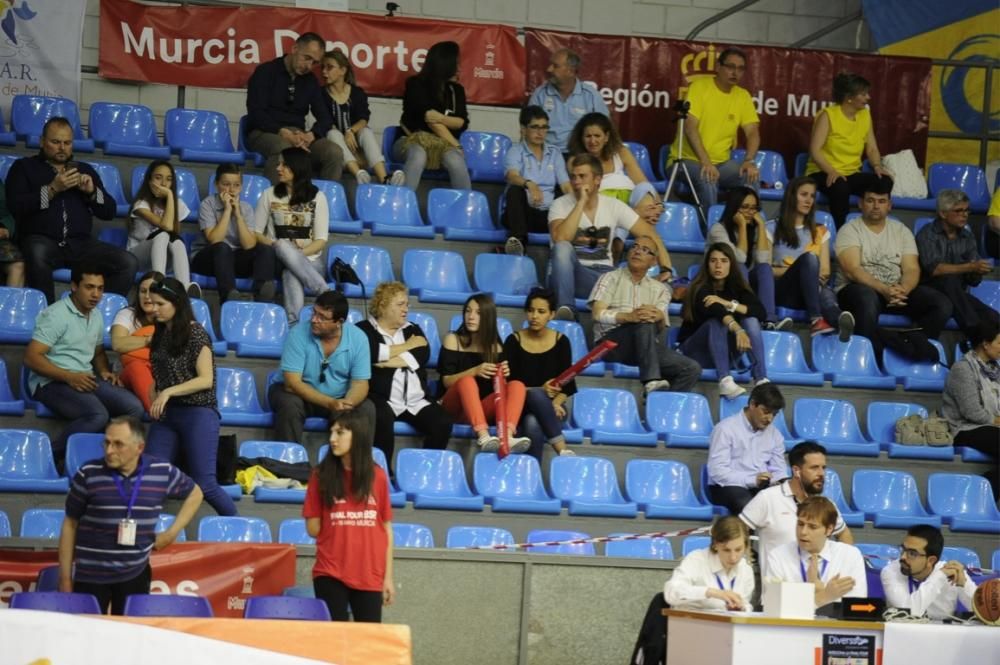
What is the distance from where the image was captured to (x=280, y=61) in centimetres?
1179

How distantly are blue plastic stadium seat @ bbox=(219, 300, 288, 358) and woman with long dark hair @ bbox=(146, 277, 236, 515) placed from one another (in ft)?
4.26

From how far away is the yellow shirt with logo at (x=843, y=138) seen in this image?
41.4 ft

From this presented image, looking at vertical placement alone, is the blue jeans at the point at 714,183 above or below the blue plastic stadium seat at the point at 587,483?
above

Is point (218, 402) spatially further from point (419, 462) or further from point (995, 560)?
point (995, 560)

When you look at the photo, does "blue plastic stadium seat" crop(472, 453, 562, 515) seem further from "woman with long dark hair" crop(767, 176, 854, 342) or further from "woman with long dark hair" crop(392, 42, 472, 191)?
"woman with long dark hair" crop(392, 42, 472, 191)

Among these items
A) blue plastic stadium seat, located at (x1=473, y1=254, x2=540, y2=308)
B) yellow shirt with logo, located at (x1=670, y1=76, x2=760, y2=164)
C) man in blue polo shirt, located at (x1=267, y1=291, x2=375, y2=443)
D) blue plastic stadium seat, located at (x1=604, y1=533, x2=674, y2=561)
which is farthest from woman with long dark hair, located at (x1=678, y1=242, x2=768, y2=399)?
man in blue polo shirt, located at (x1=267, y1=291, x2=375, y2=443)

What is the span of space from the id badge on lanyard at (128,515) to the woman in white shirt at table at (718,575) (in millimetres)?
2449

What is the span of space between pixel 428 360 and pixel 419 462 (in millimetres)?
835

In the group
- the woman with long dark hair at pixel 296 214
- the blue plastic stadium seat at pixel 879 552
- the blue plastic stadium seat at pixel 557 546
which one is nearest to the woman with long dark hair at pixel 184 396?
the blue plastic stadium seat at pixel 557 546

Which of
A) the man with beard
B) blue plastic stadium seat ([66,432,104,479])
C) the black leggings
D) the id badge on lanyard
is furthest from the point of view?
blue plastic stadium seat ([66,432,104,479])

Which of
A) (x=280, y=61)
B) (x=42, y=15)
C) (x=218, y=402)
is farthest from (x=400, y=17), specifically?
(x=218, y=402)

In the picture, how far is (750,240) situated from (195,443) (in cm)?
432

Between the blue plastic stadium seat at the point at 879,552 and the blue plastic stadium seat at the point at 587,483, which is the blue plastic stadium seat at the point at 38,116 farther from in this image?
the blue plastic stadium seat at the point at 879,552

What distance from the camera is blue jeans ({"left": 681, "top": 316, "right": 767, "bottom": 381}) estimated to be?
10.5 m
